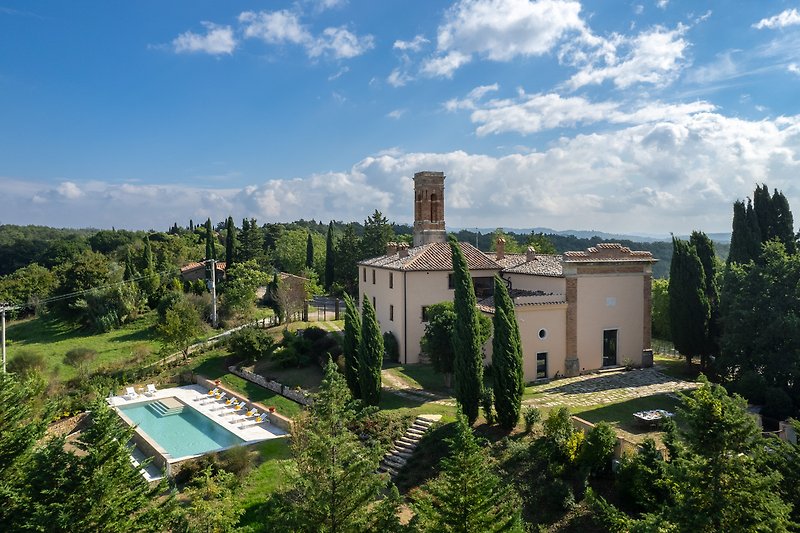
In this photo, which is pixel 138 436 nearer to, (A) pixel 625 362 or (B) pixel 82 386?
(B) pixel 82 386

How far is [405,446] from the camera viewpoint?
61.5ft

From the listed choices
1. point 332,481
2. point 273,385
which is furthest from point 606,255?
point 332,481

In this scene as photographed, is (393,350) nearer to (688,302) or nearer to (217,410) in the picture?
(217,410)

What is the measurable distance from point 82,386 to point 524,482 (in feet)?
79.6

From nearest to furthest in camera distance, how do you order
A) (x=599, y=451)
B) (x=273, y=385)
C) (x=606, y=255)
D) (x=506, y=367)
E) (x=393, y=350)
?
(x=599, y=451), (x=506, y=367), (x=273, y=385), (x=606, y=255), (x=393, y=350)

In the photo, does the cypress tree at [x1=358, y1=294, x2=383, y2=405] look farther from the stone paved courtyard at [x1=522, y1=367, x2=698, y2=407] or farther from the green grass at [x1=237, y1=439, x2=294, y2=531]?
the stone paved courtyard at [x1=522, y1=367, x2=698, y2=407]

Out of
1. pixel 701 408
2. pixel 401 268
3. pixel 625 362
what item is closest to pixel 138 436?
pixel 401 268

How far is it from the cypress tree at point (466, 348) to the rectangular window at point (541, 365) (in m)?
7.73

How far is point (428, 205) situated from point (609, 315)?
558 inches

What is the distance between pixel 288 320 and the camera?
122 ft

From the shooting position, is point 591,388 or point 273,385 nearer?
point 591,388

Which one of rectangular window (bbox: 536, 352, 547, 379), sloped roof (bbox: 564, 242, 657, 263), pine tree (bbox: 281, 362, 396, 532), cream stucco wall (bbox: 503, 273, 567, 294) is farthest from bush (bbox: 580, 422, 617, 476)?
sloped roof (bbox: 564, 242, 657, 263)

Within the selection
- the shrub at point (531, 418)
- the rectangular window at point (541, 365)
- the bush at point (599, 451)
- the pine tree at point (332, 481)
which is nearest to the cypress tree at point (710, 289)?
the rectangular window at point (541, 365)

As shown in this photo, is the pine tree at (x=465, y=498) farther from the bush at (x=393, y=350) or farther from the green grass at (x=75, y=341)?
the green grass at (x=75, y=341)
